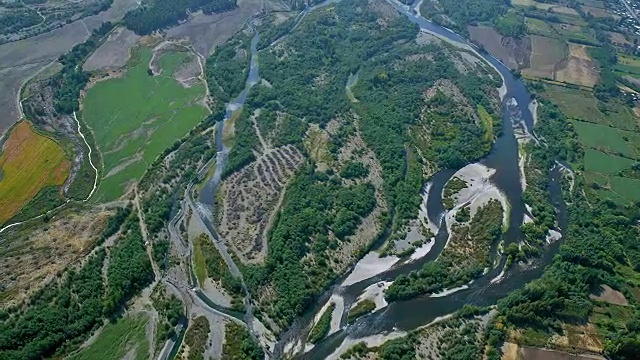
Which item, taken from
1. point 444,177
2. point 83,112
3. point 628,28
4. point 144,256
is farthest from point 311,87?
point 628,28

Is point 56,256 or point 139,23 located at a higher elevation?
point 139,23

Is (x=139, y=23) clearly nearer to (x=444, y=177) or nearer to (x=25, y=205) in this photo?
(x=25, y=205)

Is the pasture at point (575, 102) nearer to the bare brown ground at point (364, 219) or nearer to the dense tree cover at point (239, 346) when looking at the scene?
the bare brown ground at point (364, 219)

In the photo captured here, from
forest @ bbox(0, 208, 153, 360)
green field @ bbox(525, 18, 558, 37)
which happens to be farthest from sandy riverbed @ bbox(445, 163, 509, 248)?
green field @ bbox(525, 18, 558, 37)

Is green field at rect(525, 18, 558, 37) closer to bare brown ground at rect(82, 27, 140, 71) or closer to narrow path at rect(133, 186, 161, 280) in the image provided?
bare brown ground at rect(82, 27, 140, 71)

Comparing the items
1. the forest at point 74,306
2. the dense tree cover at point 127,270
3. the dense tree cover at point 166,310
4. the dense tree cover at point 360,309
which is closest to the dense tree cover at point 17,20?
the dense tree cover at point 127,270

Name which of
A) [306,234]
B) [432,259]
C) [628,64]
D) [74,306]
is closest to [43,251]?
[74,306]
